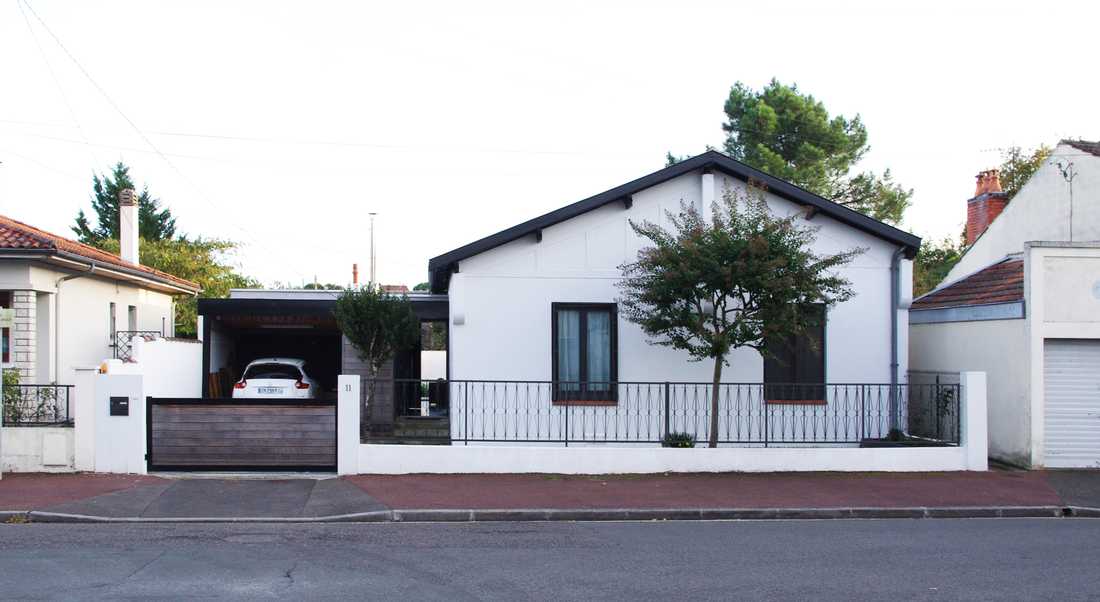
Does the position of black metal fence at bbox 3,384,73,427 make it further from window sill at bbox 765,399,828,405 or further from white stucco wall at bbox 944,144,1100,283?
white stucco wall at bbox 944,144,1100,283

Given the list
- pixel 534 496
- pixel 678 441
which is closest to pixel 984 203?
pixel 678 441

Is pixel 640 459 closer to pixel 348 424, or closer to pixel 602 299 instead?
pixel 602 299

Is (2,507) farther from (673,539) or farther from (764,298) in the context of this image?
(764,298)

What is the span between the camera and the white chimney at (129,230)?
1035 inches

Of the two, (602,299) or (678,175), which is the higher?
(678,175)

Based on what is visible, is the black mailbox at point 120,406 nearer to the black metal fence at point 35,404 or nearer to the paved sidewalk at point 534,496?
the black metal fence at point 35,404

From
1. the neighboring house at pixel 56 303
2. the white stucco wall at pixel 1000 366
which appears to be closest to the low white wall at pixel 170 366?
the neighboring house at pixel 56 303

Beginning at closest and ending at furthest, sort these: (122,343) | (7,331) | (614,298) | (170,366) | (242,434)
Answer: (242,434) < (614,298) < (7,331) < (170,366) < (122,343)

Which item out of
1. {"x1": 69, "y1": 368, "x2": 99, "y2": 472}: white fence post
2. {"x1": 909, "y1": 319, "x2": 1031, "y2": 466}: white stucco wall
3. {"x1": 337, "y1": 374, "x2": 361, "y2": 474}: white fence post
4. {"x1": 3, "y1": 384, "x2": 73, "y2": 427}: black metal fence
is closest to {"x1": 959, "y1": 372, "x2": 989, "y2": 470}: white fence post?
{"x1": 909, "y1": 319, "x2": 1031, "y2": 466}: white stucco wall

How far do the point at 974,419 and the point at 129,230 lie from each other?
22.3 m

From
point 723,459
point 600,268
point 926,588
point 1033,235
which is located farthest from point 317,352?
point 926,588

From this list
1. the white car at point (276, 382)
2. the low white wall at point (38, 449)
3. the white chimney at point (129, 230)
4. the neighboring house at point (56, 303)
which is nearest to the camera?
the low white wall at point (38, 449)

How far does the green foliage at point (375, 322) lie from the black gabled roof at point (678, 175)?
1858mm

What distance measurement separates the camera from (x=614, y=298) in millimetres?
16203
